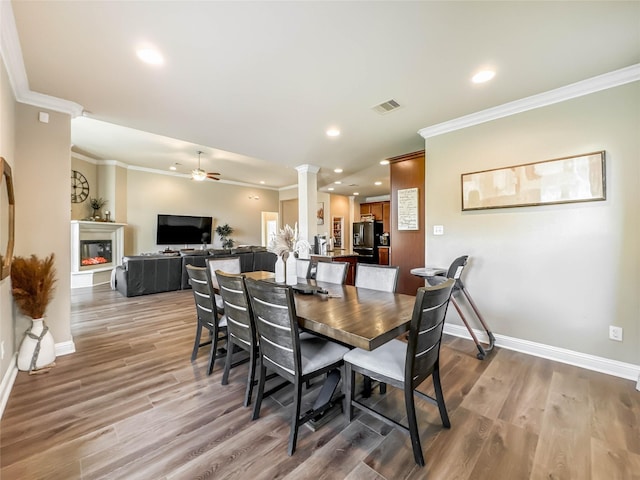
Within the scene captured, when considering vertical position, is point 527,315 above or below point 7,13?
below

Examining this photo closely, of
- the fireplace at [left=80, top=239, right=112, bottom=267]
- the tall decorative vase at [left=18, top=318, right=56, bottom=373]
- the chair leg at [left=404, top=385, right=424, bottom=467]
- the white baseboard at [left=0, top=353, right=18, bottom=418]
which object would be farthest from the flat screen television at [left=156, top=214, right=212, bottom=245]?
the chair leg at [left=404, top=385, right=424, bottom=467]

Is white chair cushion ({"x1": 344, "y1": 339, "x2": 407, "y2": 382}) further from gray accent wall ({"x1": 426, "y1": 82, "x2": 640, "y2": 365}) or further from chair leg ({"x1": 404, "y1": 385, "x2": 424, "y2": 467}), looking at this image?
gray accent wall ({"x1": 426, "y1": 82, "x2": 640, "y2": 365})

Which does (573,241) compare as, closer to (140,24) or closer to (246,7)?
(246,7)

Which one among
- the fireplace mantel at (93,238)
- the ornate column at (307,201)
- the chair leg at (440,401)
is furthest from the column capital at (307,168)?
the fireplace mantel at (93,238)

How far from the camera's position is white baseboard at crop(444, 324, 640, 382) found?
2.28m

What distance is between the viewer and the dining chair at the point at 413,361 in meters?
1.40

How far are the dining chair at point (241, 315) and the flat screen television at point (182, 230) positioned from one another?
21.8 feet

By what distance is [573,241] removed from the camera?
2520 mm

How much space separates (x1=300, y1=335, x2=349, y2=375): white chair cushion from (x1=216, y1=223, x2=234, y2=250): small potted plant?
7476 mm

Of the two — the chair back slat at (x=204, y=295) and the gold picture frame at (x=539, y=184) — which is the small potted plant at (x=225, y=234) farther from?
the gold picture frame at (x=539, y=184)

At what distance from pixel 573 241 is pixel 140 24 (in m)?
3.89

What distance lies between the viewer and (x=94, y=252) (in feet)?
21.6

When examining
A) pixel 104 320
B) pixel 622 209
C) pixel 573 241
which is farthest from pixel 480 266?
pixel 104 320

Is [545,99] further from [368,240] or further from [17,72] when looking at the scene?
[368,240]
